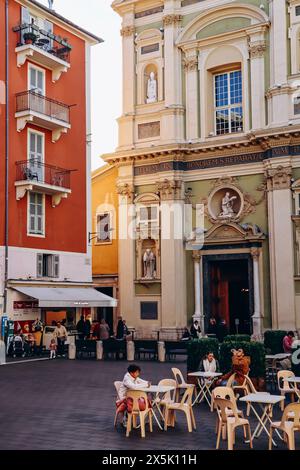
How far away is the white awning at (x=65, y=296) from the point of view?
82.5 feet

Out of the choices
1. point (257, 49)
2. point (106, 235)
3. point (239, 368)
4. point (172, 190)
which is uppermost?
point (257, 49)

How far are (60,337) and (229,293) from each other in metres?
10.5

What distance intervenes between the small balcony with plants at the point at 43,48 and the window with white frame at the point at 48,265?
7.87 meters

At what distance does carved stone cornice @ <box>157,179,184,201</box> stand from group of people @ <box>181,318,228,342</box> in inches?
249

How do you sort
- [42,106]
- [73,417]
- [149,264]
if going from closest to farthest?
1. [73,417]
2. [42,106]
3. [149,264]

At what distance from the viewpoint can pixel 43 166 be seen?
2719 centimetres

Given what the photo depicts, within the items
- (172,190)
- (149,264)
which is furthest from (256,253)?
(149,264)

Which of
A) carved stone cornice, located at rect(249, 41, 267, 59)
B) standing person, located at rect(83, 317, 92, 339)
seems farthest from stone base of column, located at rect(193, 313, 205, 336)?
carved stone cornice, located at rect(249, 41, 267, 59)

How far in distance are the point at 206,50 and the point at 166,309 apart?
13.0 m

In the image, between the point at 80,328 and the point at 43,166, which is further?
the point at 80,328

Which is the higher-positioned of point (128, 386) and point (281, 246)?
point (281, 246)

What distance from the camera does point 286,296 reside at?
28.5 meters

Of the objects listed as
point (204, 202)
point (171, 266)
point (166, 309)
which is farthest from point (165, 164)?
point (166, 309)

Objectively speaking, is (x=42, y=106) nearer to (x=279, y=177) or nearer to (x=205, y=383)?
(x=279, y=177)
